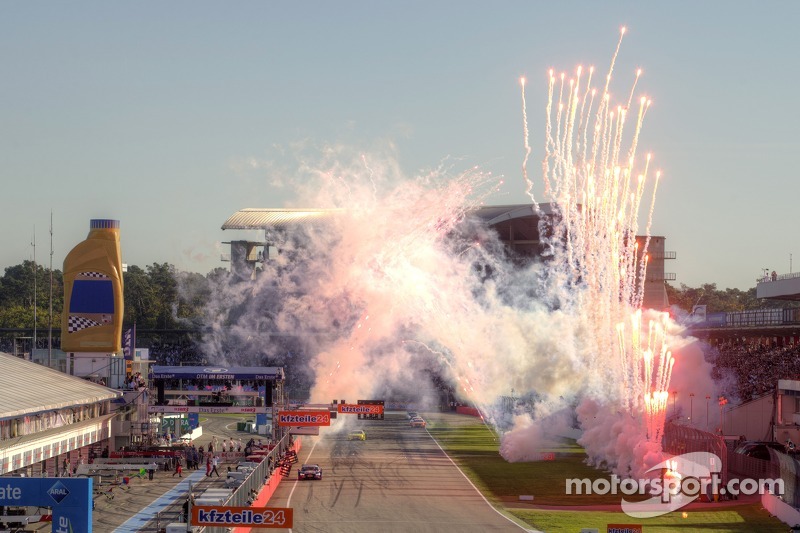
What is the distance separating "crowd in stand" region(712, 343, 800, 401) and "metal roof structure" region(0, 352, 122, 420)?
43.9 metres

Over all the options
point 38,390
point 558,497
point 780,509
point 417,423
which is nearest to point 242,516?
point 780,509

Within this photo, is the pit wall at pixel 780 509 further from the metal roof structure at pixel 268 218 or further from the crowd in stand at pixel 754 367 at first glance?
the metal roof structure at pixel 268 218

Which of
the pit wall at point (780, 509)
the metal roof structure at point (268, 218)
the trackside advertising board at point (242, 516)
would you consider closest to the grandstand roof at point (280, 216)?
the metal roof structure at point (268, 218)

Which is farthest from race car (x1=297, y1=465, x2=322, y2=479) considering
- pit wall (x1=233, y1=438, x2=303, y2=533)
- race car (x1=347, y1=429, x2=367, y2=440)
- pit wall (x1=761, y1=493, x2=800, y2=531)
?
race car (x1=347, y1=429, x2=367, y2=440)

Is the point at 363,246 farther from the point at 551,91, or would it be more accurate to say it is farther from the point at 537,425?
the point at 551,91

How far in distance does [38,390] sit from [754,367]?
166ft

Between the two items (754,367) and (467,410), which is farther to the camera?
(467,410)

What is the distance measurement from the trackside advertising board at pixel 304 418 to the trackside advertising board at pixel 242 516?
36294 millimetres

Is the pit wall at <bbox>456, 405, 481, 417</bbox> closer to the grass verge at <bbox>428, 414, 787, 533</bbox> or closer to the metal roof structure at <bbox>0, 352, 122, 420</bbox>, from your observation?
the grass verge at <bbox>428, 414, 787, 533</bbox>

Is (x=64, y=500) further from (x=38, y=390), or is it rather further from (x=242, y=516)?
(x=38, y=390)

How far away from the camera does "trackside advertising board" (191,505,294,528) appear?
3219 centimetres

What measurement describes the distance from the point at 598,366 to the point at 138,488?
112ft

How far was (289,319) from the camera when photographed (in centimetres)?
10506

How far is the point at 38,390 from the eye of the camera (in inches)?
2170
